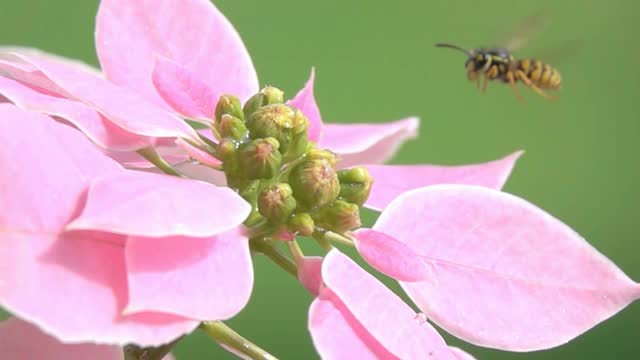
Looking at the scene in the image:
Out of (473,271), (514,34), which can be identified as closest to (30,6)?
(514,34)

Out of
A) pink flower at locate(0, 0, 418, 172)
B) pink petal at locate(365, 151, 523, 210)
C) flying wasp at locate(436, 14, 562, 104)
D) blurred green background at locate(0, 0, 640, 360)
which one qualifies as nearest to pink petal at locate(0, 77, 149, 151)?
pink flower at locate(0, 0, 418, 172)

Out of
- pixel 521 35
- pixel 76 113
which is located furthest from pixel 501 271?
pixel 521 35

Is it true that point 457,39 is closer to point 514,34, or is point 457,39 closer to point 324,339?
point 514,34

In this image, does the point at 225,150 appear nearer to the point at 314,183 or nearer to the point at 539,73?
the point at 314,183

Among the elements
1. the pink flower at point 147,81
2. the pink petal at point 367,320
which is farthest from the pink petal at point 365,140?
the pink petal at point 367,320

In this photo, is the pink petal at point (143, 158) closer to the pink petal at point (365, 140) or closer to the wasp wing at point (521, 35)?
the pink petal at point (365, 140)

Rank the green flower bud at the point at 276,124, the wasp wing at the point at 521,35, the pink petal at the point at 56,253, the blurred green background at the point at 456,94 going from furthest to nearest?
the blurred green background at the point at 456,94, the wasp wing at the point at 521,35, the green flower bud at the point at 276,124, the pink petal at the point at 56,253

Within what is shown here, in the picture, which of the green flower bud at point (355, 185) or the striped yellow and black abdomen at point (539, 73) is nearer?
the green flower bud at point (355, 185)
